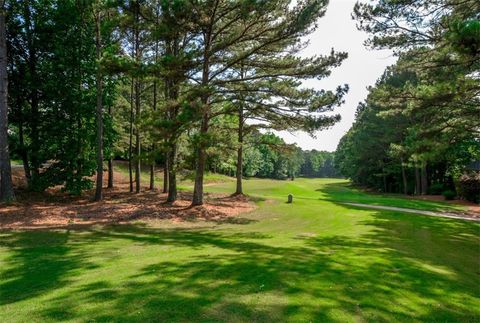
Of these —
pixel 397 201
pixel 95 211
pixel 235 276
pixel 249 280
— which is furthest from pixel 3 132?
pixel 397 201

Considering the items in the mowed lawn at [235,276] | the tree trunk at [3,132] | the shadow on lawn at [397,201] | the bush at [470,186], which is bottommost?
the shadow on lawn at [397,201]

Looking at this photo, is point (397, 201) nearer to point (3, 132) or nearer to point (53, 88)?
point (53, 88)

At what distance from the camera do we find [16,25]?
16.2 m

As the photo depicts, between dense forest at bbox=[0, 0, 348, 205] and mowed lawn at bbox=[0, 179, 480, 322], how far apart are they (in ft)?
16.8

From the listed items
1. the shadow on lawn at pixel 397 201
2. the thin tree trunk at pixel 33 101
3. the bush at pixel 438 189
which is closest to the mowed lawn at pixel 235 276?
the thin tree trunk at pixel 33 101

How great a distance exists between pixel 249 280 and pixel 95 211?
990 centimetres

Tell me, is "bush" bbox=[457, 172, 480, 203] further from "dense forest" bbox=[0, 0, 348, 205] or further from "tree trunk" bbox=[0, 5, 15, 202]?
"tree trunk" bbox=[0, 5, 15, 202]

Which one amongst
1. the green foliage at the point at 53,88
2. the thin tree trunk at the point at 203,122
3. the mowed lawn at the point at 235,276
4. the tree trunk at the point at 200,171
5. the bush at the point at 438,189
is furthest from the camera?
the bush at the point at 438,189

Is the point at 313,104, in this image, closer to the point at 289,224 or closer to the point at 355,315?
the point at 289,224

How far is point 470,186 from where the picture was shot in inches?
901

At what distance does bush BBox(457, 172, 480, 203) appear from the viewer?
22.5 meters

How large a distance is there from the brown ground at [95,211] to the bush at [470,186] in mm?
16282

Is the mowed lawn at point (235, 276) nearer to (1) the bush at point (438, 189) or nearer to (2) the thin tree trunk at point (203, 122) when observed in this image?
(2) the thin tree trunk at point (203, 122)

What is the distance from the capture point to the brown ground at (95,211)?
1109cm
